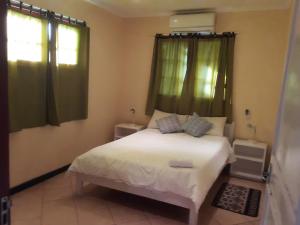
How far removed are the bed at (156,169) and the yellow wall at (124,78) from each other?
704mm

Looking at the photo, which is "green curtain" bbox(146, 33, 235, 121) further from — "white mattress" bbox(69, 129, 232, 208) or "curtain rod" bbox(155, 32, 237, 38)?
"white mattress" bbox(69, 129, 232, 208)

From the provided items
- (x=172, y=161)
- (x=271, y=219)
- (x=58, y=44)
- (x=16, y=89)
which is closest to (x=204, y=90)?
(x=172, y=161)

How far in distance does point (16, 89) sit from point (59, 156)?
1224 millimetres

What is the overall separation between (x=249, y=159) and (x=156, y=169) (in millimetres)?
1927

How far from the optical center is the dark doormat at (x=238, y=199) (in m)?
2.96

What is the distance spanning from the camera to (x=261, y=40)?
13.0ft

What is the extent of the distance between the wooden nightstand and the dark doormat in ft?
5.94

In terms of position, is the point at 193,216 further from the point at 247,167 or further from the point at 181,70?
the point at 181,70

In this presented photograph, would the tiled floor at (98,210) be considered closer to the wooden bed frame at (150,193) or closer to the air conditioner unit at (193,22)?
the wooden bed frame at (150,193)

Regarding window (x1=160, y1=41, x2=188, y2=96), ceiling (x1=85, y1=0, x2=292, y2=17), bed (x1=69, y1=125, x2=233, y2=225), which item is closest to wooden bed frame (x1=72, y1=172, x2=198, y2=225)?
bed (x1=69, y1=125, x2=233, y2=225)

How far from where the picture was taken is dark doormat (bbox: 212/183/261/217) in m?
2.96

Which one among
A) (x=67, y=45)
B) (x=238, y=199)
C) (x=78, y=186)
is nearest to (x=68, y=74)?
(x=67, y=45)

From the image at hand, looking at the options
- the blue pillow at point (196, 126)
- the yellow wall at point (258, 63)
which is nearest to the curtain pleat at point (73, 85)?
the blue pillow at point (196, 126)

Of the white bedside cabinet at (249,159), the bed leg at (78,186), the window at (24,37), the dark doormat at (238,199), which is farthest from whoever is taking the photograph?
the white bedside cabinet at (249,159)
